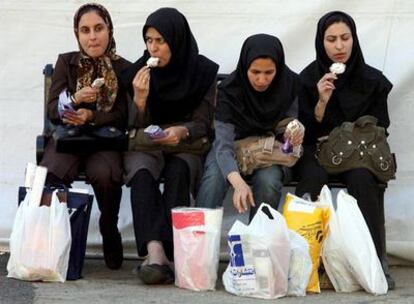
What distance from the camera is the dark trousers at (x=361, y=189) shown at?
5.14 m

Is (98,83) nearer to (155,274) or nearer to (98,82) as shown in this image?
(98,82)

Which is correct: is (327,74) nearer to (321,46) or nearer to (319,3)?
(321,46)

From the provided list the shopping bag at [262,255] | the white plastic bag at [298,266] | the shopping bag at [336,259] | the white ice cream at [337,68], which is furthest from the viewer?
the white ice cream at [337,68]

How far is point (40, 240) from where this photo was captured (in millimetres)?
4938

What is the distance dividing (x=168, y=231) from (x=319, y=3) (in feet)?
5.72

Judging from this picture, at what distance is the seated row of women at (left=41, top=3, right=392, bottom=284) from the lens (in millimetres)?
5164

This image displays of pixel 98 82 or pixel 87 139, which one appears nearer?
pixel 87 139

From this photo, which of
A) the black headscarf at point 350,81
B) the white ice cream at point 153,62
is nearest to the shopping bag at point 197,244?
the white ice cream at point 153,62

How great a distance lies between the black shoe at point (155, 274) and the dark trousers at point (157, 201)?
0.13 meters

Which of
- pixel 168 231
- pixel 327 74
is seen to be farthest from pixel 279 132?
pixel 168 231

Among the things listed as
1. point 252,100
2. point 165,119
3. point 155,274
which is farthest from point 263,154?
point 155,274

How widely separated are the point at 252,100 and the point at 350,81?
1.93ft

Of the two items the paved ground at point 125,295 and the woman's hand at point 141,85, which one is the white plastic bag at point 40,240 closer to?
the paved ground at point 125,295

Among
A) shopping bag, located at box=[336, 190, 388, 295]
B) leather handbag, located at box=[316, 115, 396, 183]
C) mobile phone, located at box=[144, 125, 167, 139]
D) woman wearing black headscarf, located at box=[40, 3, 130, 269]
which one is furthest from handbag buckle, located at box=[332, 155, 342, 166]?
woman wearing black headscarf, located at box=[40, 3, 130, 269]
